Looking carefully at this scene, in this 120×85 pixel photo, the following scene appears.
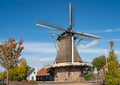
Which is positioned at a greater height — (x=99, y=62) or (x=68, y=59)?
(x=99, y=62)

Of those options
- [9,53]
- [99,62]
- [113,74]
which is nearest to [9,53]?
[9,53]

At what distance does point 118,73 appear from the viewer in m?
39.0

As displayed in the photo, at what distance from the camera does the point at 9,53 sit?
185 ft

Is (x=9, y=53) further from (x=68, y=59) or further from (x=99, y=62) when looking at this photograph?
(x=99, y=62)

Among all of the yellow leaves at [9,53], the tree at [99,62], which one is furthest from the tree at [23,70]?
the tree at [99,62]

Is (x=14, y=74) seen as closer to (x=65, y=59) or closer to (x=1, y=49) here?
(x=1, y=49)

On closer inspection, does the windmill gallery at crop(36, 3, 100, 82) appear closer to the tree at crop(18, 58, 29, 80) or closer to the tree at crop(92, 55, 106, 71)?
the tree at crop(18, 58, 29, 80)

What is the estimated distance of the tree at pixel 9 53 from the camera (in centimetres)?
5616

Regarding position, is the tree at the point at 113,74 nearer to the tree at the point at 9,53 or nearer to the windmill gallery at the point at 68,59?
the windmill gallery at the point at 68,59

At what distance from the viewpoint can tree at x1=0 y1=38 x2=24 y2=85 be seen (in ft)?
184

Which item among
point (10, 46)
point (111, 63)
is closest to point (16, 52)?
point (10, 46)

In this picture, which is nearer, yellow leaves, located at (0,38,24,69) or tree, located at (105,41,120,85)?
tree, located at (105,41,120,85)

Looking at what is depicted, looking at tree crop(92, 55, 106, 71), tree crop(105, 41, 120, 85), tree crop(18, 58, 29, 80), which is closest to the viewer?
tree crop(105, 41, 120, 85)

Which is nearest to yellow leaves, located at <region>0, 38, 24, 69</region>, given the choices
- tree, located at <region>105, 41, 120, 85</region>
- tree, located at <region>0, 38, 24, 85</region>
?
tree, located at <region>0, 38, 24, 85</region>
